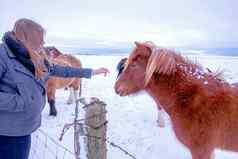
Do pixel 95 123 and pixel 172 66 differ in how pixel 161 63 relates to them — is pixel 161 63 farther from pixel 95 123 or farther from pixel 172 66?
pixel 95 123

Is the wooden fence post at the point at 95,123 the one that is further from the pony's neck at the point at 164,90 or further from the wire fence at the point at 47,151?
the wire fence at the point at 47,151

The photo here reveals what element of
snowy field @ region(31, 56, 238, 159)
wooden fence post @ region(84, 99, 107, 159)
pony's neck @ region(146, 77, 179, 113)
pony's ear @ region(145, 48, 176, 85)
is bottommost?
snowy field @ region(31, 56, 238, 159)

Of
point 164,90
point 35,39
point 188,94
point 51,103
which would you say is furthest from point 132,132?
point 35,39

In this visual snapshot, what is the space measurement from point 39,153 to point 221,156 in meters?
2.70

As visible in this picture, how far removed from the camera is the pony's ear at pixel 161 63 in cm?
308

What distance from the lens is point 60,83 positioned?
29.1 ft

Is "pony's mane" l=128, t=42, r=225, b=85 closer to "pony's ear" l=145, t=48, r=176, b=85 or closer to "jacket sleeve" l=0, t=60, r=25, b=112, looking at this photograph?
"pony's ear" l=145, t=48, r=176, b=85

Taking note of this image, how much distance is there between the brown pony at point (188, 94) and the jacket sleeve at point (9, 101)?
1.24 m

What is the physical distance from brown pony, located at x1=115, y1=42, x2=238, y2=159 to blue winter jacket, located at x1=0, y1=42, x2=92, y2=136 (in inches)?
42.3

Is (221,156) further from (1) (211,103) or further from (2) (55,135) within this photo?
(2) (55,135)

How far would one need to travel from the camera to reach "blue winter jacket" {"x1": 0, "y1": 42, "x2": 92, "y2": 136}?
2.34 m

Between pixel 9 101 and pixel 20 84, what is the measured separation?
148mm

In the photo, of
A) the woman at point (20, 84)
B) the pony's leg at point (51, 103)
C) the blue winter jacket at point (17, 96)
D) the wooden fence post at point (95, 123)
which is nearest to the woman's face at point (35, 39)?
the woman at point (20, 84)

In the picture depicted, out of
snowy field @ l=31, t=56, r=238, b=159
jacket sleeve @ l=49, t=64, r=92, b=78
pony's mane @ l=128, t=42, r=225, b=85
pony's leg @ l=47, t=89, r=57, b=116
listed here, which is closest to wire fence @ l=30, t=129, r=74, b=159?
snowy field @ l=31, t=56, r=238, b=159
